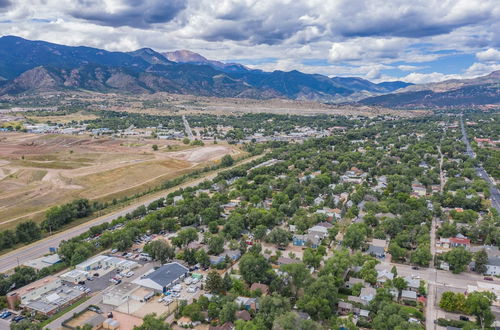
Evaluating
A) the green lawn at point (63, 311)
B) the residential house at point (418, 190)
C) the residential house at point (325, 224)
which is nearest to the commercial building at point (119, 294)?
the green lawn at point (63, 311)

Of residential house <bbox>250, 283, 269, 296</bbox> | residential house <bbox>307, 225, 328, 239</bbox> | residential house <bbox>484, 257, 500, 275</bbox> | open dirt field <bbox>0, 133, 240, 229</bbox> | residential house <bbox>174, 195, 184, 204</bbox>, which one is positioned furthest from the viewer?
open dirt field <bbox>0, 133, 240, 229</bbox>

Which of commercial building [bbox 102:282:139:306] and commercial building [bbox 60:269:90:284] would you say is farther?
commercial building [bbox 60:269:90:284]

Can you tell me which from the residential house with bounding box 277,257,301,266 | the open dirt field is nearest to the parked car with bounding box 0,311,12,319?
the residential house with bounding box 277,257,301,266

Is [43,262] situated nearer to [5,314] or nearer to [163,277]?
[5,314]

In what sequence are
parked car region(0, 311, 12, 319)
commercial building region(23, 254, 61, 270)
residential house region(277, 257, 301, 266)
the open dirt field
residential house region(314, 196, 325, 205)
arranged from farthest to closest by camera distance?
the open dirt field
residential house region(314, 196, 325, 205)
commercial building region(23, 254, 61, 270)
residential house region(277, 257, 301, 266)
parked car region(0, 311, 12, 319)

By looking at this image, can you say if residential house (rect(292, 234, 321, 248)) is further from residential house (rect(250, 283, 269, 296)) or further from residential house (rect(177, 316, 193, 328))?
residential house (rect(177, 316, 193, 328))

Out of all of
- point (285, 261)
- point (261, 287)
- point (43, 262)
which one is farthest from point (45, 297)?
point (285, 261)
